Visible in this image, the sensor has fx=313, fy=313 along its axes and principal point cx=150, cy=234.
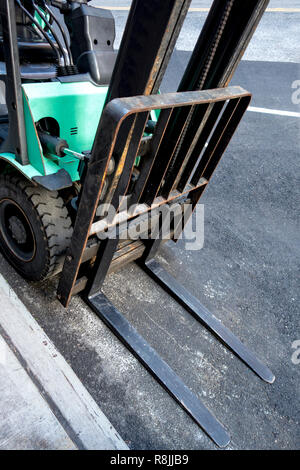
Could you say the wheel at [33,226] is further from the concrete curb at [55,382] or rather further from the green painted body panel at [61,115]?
the concrete curb at [55,382]

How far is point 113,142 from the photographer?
122 cm

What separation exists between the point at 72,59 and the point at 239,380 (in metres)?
2.48

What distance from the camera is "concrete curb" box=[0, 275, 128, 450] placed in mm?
1588

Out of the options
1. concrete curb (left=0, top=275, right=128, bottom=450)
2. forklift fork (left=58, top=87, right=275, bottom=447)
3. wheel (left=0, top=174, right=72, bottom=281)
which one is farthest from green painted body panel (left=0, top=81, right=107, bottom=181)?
concrete curb (left=0, top=275, right=128, bottom=450)

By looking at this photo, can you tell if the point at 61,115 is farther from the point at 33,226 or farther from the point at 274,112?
the point at 274,112

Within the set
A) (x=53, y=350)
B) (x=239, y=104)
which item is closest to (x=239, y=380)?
(x=53, y=350)

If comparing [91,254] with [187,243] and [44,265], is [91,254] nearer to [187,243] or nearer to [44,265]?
[44,265]

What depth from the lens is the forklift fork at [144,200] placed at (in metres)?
1.31

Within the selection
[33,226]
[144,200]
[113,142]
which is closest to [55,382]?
[33,226]

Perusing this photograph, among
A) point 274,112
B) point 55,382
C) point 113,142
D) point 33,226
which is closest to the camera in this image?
point 113,142

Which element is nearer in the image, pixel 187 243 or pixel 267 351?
pixel 267 351

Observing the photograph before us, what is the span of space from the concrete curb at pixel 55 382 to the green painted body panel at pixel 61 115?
94 cm

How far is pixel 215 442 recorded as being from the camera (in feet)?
5.59

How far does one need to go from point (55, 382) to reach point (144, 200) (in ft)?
3.71
